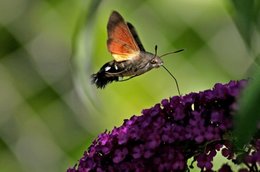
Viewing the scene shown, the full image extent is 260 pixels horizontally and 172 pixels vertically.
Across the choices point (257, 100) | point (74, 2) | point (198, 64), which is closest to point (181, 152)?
point (257, 100)

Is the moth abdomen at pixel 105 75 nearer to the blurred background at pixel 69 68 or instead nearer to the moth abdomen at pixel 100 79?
the moth abdomen at pixel 100 79

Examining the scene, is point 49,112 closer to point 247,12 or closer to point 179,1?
point 179,1

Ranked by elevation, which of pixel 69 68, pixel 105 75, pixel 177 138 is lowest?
pixel 177 138

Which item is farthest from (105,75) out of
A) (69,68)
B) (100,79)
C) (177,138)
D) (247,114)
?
(69,68)

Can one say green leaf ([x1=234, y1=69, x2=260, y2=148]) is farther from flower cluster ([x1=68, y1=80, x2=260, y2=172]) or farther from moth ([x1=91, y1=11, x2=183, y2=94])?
moth ([x1=91, y1=11, x2=183, y2=94])

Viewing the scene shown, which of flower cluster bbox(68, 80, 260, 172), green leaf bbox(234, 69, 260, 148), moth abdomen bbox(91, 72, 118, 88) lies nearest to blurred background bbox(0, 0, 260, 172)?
moth abdomen bbox(91, 72, 118, 88)

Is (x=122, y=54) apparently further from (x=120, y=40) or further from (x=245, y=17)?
(x=245, y=17)
